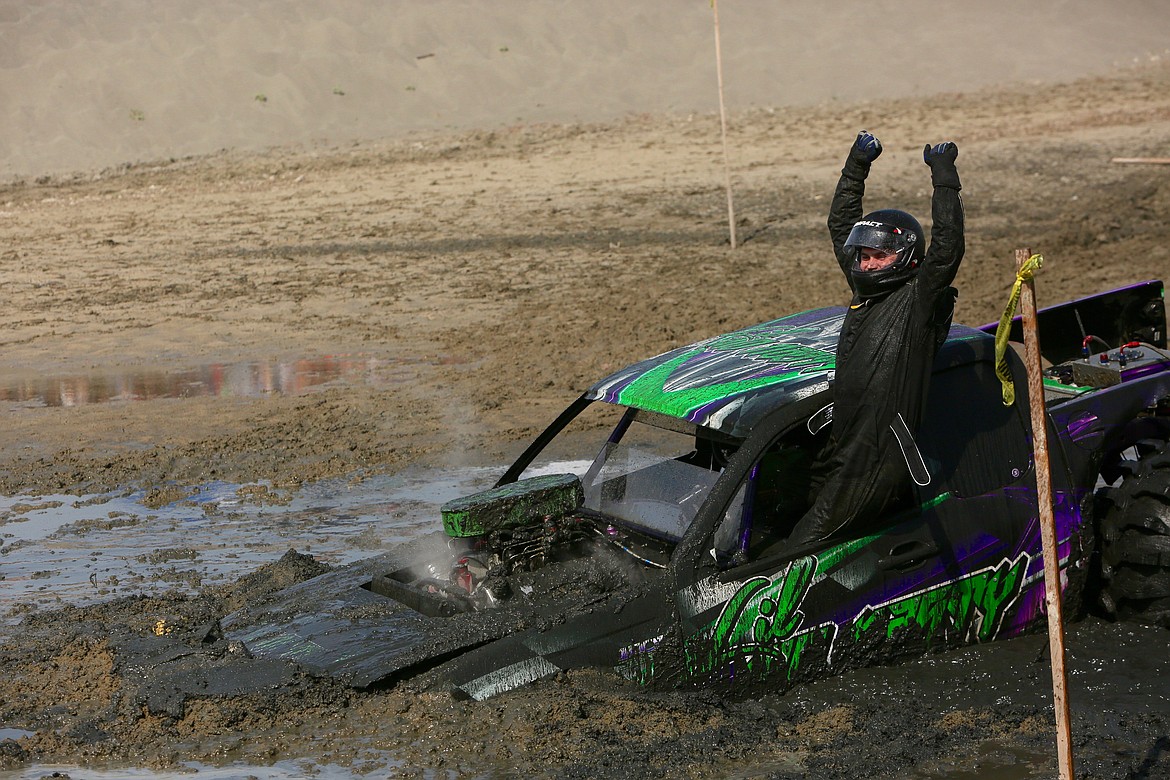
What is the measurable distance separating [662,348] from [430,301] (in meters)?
3.39

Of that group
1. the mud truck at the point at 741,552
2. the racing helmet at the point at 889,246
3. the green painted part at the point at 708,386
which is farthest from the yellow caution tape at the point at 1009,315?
the green painted part at the point at 708,386

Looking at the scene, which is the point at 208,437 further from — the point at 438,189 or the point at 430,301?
the point at 438,189

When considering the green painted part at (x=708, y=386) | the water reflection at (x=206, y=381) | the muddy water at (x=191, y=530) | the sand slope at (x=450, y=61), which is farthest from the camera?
the sand slope at (x=450, y=61)

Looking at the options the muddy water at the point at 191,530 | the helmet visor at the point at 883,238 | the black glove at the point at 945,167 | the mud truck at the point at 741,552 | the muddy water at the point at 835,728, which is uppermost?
the black glove at the point at 945,167

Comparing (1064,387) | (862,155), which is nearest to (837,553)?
(862,155)

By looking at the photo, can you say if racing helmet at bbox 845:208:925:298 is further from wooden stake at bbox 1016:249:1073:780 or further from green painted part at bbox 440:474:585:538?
green painted part at bbox 440:474:585:538

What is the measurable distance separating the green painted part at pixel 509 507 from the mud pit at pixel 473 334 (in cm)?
88

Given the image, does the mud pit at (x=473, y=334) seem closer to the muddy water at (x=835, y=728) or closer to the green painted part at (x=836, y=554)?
the muddy water at (x=835, y=728)

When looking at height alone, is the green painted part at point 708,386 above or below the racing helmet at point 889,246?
below

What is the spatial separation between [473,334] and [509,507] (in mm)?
7956

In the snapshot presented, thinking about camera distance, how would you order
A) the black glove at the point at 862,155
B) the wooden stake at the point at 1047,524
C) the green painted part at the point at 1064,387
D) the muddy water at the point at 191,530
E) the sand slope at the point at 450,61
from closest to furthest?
1. the wooden stake at the point at 1047,524
2. the black glove at the point at 862,155
3. the green painted part at the point at 1064,387
4. the muddy water at the point at 191,530
5. the sand slope at the point at 450,61

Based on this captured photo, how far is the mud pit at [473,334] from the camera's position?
5.23 metres

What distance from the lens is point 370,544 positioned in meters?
8.23

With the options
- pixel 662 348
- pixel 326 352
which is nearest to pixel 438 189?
pixel 326 352
